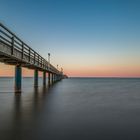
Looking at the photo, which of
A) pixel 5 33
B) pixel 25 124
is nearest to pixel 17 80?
pixel 5 33

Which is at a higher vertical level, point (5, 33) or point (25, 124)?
point (5, 33)

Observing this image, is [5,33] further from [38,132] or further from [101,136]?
[101,136]

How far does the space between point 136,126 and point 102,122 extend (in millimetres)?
1072

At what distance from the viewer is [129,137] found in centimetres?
481

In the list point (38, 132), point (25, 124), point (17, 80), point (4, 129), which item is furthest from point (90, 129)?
point (17, 80)

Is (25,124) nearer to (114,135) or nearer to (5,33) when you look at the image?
(114,135)

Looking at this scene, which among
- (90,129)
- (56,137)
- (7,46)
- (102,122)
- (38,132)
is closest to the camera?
(56,137)

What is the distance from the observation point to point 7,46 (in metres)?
11.2

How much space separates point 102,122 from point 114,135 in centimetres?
151

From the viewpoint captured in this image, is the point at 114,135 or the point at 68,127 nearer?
the point at 114,135

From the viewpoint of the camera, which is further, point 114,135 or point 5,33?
point 5,33

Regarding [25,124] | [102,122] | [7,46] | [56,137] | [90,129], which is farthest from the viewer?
[7,46]

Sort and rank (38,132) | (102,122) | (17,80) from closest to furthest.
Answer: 1. (38,132)
2. (102,122)
3. (17,80)

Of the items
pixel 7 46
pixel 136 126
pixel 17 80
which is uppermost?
pixel 7 46
